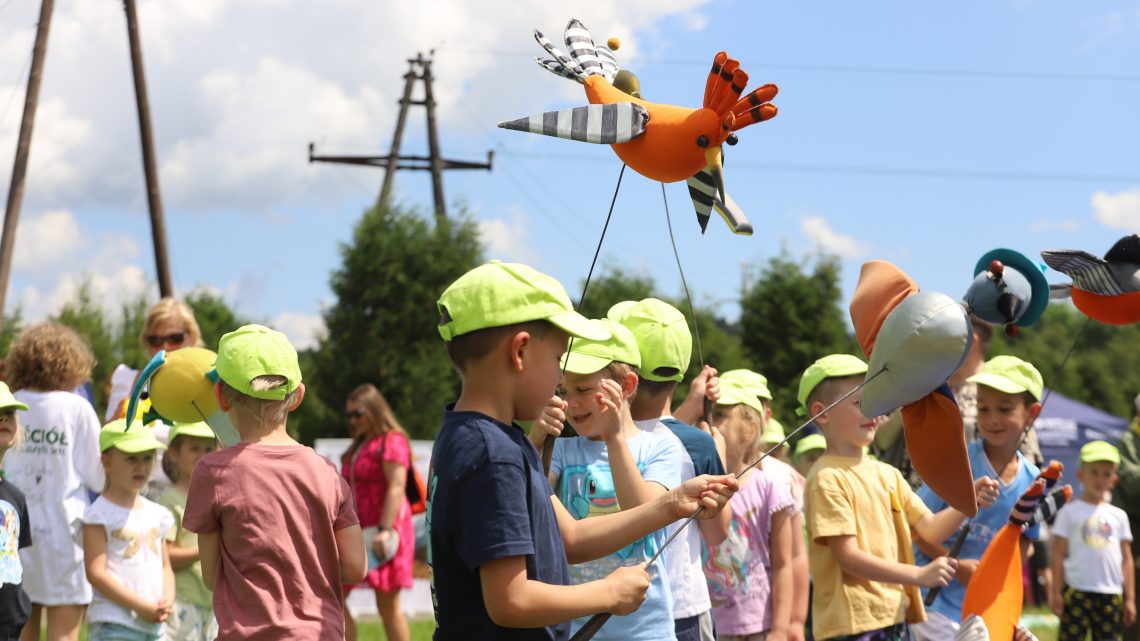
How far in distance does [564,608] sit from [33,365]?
410 cm

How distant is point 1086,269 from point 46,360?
4515 millimetres

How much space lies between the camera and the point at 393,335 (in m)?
19.5

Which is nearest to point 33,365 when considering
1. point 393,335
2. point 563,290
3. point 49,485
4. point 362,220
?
point 49,485

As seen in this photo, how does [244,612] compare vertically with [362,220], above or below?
below

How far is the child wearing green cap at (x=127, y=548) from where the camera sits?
4.72 m

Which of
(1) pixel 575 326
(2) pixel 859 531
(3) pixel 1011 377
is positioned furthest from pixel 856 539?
(1) pixel 575 326

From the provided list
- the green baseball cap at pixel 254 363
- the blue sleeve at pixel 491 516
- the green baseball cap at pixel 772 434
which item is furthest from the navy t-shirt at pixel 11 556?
the green baseball cap at pixel 772 434

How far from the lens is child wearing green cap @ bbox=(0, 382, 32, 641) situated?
14.8ft

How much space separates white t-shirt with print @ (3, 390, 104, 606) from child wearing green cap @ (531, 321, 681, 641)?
9.14 ft

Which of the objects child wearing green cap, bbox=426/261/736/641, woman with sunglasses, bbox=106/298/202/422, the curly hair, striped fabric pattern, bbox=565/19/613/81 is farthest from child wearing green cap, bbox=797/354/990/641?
the curly hair

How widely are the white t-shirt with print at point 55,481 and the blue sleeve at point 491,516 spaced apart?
12.1 feet

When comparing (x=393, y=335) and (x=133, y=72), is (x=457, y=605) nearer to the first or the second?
(x=133, y=72)

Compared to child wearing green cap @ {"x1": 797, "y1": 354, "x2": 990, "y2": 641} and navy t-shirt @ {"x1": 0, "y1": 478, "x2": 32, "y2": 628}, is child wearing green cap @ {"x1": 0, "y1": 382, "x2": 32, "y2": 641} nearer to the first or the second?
navy t-shirt @ {"x1": 0, "y1": 478, "x2": 32, "y2": 628}

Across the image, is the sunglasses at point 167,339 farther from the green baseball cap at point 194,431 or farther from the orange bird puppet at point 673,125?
the orange bird puppet at point 673,125
